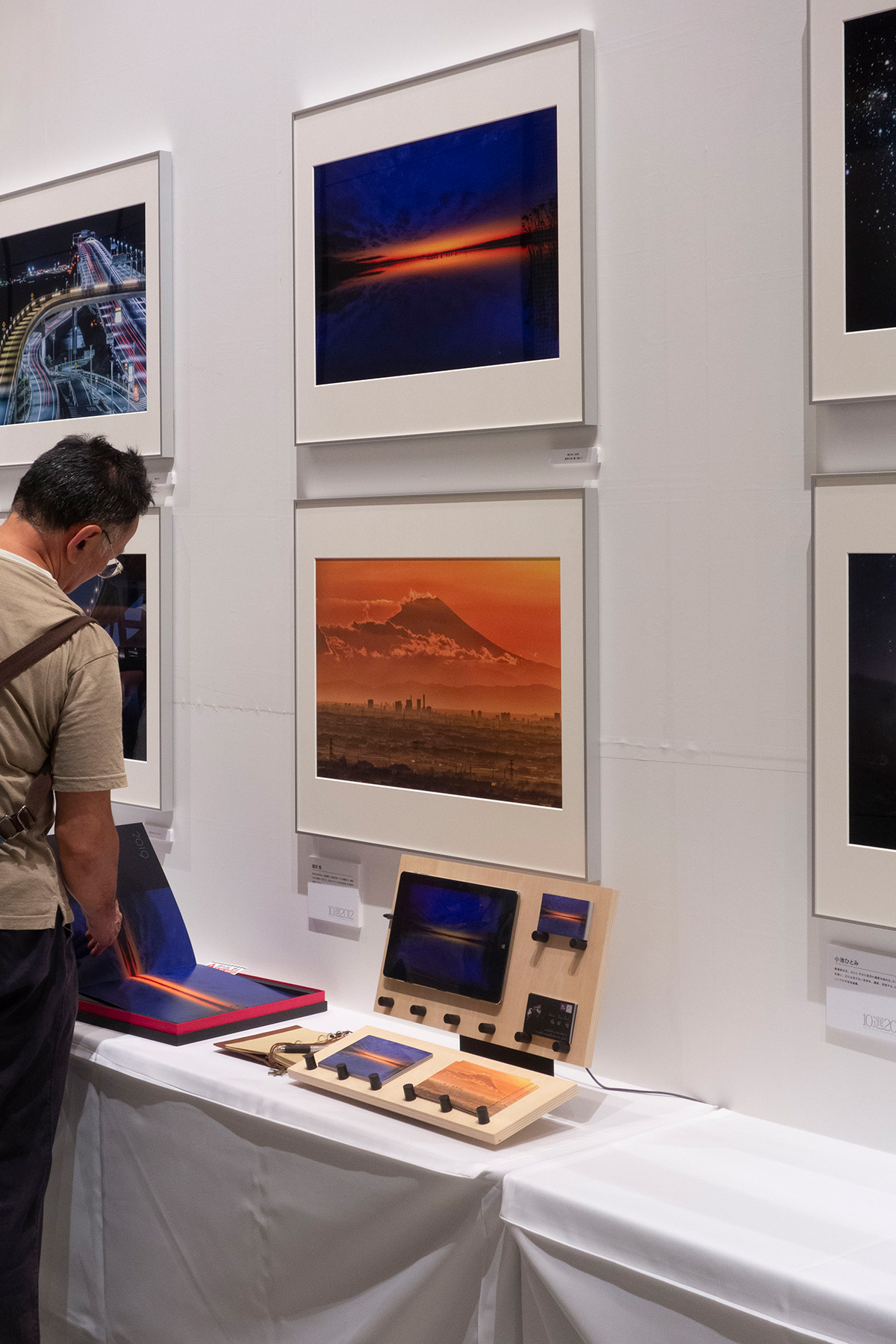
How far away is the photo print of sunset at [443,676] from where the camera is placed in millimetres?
2184

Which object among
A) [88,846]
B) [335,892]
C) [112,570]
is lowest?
[335,892]

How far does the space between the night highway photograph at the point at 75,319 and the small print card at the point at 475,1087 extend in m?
1.74

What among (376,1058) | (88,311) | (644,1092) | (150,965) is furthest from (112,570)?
(644,1092)

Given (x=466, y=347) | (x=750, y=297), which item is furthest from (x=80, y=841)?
(x=750, y=297)

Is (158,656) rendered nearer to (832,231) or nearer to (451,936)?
(451,936)

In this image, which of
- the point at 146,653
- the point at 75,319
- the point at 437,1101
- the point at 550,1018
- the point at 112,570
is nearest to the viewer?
the point at 437,1101

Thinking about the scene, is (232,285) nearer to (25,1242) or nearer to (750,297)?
(750,297)

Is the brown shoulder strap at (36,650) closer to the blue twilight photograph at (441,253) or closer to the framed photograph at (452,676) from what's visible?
the framed photograph at (452,676)

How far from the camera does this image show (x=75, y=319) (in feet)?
10.0

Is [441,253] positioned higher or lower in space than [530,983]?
higher

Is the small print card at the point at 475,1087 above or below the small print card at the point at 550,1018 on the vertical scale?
below

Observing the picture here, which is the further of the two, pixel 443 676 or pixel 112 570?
pixel 112 570

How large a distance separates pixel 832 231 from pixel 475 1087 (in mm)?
1423

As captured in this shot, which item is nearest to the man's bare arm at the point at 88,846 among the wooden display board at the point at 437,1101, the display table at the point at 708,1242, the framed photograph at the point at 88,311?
the wooden display board at the point at 437,1101
